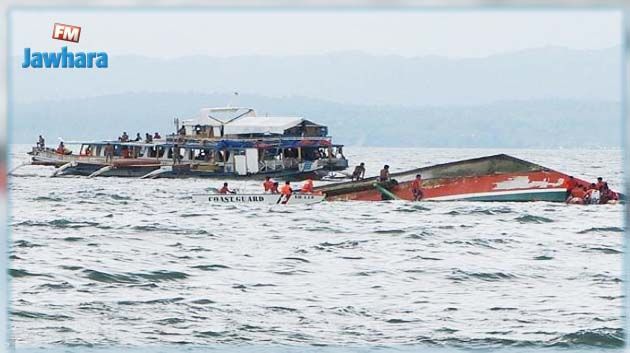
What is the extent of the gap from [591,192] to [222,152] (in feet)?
5.73

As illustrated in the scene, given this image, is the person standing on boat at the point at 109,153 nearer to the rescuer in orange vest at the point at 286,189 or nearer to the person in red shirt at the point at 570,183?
the rescuer in orange vest at the point at 286,189

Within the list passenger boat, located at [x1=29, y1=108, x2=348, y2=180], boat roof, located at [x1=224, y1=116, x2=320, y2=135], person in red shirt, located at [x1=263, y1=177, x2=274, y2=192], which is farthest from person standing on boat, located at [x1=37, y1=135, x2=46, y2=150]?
person in red shirt, located at [x1=263, y1=177, x2=274, y2=192]

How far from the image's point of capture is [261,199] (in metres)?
5.79

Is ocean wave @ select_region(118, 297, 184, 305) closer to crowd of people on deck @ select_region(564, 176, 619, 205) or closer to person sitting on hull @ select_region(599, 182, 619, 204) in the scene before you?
crowd of people on deck @ select_region(564, 176, 619, 205)

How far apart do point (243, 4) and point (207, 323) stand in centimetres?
148

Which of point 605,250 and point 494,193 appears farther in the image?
point 494,193

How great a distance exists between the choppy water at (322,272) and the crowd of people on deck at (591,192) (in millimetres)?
47

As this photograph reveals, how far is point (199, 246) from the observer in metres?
5.74

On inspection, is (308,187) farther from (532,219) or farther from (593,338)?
(593,338)

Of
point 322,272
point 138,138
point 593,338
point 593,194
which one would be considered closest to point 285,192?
point 322,272

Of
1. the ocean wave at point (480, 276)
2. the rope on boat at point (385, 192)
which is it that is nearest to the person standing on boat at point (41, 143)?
the rope on boat at point (385, 192)

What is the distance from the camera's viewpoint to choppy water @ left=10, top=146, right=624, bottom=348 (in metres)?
5.67

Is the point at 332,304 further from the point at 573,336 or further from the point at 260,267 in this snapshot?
the point at 573,336

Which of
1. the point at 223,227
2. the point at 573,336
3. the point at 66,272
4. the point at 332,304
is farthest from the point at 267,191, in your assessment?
the point at 573,336
